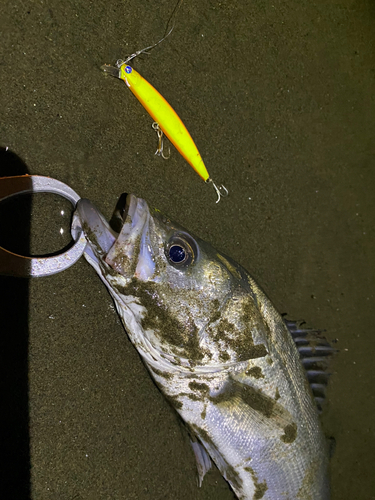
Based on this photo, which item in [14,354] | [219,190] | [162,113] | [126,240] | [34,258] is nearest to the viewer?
[126,240]

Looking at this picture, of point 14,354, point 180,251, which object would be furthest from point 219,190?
point 14,354

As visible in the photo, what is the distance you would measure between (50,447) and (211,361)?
100 cm

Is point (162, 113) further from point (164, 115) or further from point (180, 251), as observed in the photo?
point (180, 251)

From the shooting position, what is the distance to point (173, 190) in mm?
2094

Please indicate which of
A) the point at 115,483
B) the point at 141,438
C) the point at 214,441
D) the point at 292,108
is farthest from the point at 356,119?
the point at 115,483

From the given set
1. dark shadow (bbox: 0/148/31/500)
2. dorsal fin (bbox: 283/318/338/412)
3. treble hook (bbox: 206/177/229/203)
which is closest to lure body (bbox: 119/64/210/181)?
treble hook (bbox: 206/177/229/203)

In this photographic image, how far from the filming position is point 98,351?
6.21ft

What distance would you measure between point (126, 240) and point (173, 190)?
28.7 inches

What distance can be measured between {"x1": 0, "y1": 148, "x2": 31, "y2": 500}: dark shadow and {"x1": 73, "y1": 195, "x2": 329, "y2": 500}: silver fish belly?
34cm

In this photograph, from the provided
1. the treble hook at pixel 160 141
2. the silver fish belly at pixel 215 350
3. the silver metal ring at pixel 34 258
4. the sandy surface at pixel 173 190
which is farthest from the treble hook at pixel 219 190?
the silver metal ring at pixel 34 258

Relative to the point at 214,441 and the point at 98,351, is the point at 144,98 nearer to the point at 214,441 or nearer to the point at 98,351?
the point at 98,351

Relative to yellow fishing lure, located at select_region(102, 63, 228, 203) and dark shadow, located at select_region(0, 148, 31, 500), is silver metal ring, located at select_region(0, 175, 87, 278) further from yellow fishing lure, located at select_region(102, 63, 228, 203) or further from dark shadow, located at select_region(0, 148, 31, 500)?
yellow fishing lure, located at select_region(102, 63, 228, 203)

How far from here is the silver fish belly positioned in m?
1.53

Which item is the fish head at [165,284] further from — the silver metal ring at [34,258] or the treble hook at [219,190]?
the treble hook at [219,190]
